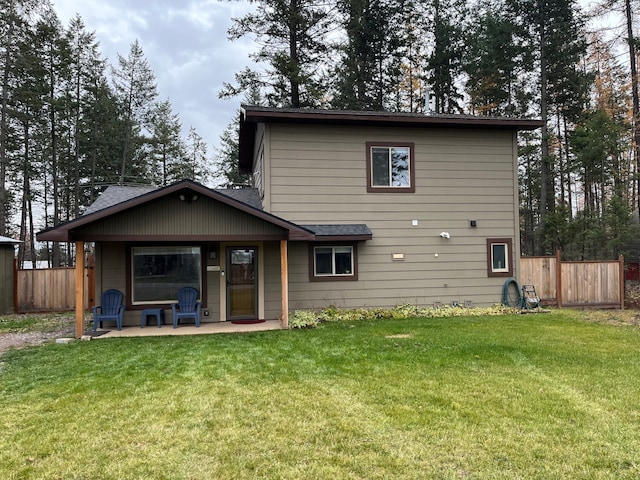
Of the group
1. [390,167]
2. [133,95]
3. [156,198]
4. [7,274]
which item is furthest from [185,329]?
[133,95]

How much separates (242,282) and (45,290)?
6631 millimetres

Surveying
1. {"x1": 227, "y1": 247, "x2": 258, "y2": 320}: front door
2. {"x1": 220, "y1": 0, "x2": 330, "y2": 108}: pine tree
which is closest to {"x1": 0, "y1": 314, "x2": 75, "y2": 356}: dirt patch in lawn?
{"x1": 227, "y1": 247, "x2": 258, "y2": 320}: front door

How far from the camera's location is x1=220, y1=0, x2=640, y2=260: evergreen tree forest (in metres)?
15.0

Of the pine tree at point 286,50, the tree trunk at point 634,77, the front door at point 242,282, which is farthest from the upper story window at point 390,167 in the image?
the tree trunk at point 634,77

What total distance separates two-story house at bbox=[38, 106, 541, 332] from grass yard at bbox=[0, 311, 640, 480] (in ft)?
8.85

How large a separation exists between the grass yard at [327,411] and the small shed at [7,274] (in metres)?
6.34

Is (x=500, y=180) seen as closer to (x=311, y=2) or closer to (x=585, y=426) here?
(x=585, y=426)

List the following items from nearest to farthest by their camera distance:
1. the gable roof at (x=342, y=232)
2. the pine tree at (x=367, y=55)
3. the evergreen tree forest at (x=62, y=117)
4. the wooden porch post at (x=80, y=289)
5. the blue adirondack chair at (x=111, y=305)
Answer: the wooden porch post at (x=80, y=289)
the blue adirondack chair at (x=111, y=305)
the gable roof at (x=342, y=232)
the evergreen tree forest at (x=62, y=117)
the pine tree at (x=367, y=55)

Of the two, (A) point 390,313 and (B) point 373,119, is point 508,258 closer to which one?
(A) point 390,313

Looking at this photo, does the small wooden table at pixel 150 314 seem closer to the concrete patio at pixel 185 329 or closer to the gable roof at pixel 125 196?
the concrete patio at pixel 185 329

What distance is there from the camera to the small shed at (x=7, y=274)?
37.0 feet

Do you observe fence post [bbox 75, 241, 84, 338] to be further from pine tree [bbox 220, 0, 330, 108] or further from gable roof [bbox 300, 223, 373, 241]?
pine tree [bbox 220, 0, 330, 108]

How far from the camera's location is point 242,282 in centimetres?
937

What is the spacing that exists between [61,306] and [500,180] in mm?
12536
